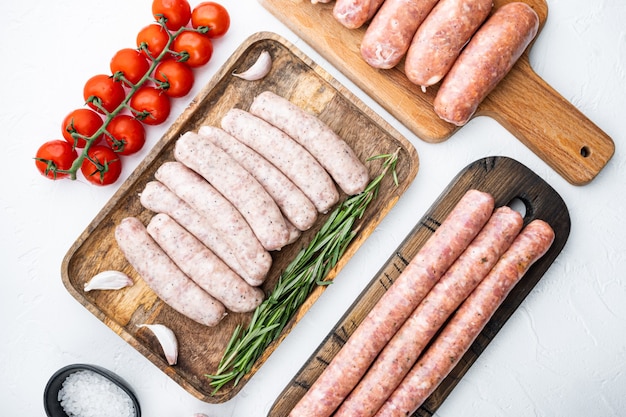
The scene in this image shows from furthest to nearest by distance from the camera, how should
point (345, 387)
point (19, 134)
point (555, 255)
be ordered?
point (19, 134), point (555, 255), point (345, 387)

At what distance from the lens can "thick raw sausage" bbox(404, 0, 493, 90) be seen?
3334mm

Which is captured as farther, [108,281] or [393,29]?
[108,281]

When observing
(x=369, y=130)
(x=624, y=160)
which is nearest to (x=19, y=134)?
(x=369, y=130)

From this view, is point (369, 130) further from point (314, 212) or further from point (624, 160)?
point (624, 160)

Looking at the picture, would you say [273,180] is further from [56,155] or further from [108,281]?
[56,155]

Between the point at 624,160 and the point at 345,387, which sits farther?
the point at 624,160

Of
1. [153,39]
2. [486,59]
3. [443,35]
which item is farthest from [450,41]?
[153,39]

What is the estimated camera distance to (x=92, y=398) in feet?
11.7

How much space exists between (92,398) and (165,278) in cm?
97

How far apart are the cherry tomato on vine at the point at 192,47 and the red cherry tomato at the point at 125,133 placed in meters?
0.52

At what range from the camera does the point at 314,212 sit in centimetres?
339

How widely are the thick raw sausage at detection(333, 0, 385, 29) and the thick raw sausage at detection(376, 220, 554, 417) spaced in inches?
65.1

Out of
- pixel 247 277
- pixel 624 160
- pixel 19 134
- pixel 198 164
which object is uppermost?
pixel 624 160

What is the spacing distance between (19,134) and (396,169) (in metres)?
2.58
